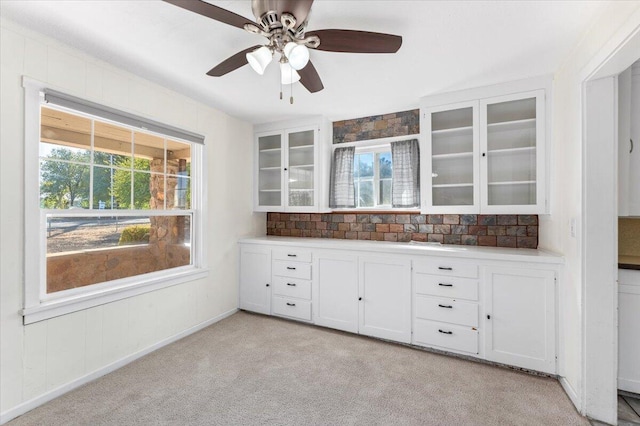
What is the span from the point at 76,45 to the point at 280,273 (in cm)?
266

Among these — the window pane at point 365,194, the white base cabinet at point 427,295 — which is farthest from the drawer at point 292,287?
the window pane at point 365,194

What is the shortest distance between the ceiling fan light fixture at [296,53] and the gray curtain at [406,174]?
210 centimetres

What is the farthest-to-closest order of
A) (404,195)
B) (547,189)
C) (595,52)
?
1. (404,195)
2. (547,189)
3. (595,52)

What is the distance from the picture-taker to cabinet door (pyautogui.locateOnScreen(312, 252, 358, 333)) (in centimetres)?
300

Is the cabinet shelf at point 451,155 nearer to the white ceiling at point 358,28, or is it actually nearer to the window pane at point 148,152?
the white ceiling at point 358,28

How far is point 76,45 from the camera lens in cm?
205

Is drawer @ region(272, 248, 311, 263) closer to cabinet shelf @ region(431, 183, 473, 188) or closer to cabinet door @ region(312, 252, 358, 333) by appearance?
cabinet door @ region(312, 252, 358, 333)

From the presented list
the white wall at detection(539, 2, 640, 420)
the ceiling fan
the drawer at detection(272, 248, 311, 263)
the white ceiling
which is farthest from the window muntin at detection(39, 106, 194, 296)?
the white wall at detection(539, 2, 640, 420)

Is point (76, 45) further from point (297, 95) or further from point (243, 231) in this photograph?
point (243, 231)

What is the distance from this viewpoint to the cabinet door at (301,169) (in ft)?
11.8

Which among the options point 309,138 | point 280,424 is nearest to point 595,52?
point 309,138

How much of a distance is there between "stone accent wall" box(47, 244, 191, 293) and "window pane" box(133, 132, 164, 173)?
75 centimetres

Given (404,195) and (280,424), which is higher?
(404,195)

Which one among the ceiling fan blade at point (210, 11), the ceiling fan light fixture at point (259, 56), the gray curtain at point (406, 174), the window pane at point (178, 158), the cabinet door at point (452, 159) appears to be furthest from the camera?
the gray curtain at point (406, 174)
